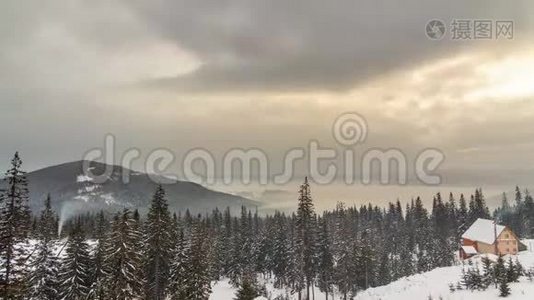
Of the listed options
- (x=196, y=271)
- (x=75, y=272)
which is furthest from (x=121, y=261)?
(x=75, y=272)

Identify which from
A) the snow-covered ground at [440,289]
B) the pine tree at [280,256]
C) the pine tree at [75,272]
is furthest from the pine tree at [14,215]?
the pine tree at [280,256]

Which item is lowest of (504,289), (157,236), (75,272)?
(504,289)

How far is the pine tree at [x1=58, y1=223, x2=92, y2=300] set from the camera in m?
57.4

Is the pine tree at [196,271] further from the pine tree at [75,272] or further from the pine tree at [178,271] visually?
the pine tree at [75,272]

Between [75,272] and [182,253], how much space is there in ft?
42.6

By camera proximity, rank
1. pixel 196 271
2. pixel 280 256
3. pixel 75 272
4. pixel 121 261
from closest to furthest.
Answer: pixel 121 261, pixel 196 271, pixel 75 272, pixel 280 256

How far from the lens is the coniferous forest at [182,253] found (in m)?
31.4

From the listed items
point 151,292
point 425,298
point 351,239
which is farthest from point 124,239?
point 351,239

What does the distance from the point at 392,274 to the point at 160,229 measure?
3298 inches

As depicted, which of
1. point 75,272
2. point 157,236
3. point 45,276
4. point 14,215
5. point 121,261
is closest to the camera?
point 14,215

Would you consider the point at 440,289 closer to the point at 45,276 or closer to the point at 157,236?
the point at 157,236

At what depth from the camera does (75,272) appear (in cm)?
5856

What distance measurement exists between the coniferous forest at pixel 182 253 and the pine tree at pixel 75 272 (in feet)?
0.40

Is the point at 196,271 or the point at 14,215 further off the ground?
the point at 14,215
